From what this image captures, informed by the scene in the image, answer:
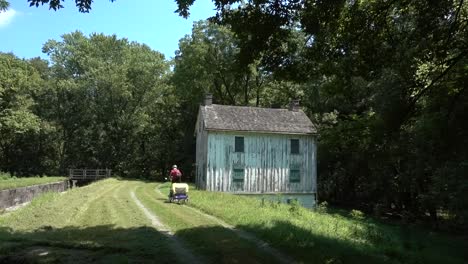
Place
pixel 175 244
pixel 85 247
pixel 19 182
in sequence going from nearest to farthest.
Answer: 1. pixel 85 247
2. pixel 175 244
3. pixel 19 182

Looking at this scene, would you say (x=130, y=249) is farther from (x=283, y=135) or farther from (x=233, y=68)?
(x=283, y=135)

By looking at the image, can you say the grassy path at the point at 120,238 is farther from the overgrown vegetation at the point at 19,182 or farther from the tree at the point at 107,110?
the tree at the point at 107,110

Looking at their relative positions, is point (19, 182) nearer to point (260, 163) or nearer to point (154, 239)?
point (260, 163)

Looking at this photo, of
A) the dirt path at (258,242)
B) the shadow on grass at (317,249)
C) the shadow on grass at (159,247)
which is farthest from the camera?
the shadow on grass at (317,249)

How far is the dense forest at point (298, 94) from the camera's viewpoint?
12.1 m

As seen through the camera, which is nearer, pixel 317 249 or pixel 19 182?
pixel 317 249

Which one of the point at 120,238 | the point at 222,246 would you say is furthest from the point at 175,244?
the point at 120,238

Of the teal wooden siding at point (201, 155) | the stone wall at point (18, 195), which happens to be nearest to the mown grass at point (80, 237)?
the stone wall at point (18, 195)

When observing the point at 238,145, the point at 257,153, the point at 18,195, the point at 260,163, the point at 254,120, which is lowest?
the point at 18,195

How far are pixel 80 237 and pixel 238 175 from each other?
28400mm

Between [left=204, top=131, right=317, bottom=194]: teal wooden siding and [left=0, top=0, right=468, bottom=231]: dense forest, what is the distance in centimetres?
240

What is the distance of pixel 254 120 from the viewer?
4131 centimetres

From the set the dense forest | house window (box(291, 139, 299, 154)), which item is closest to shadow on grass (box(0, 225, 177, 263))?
the dense forest

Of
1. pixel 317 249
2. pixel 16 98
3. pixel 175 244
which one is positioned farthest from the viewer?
pixel 16 98
